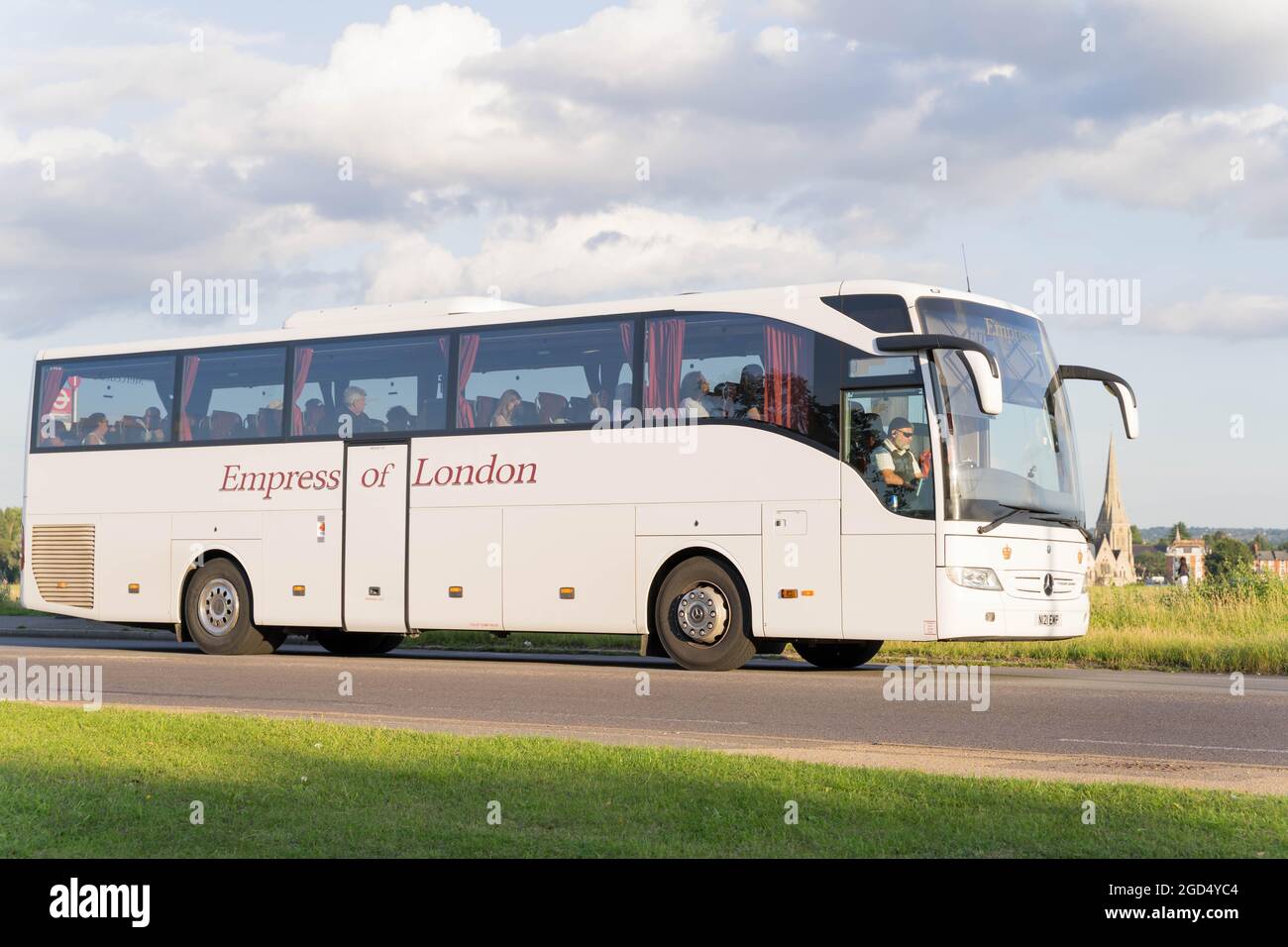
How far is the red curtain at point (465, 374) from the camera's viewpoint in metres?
19.4

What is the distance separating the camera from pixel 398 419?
2002 centimetres

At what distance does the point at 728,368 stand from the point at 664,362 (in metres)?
0.79

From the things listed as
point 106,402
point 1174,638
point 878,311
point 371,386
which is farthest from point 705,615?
point 106,402

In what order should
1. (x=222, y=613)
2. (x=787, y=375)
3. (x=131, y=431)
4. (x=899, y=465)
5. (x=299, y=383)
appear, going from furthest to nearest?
1. (x=131, y=431)
2. (x=222, y=613)
3. (x=299, y=383)
4. (x=787, y=375)
5. (x=899, y=465)

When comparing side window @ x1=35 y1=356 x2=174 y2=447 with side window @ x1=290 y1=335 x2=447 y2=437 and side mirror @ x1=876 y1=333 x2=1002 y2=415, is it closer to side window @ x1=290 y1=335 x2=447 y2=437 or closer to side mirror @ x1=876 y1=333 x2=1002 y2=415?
side window @ x1=290 y1=335 x2=447 y2=437

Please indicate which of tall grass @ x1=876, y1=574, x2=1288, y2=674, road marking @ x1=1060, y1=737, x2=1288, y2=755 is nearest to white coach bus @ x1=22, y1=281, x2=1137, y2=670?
tall grass @ x1=876, y1=574, x2=1288, y2=674

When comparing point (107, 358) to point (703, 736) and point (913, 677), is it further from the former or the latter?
point (703, 736)

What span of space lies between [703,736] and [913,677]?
5707 millimetres

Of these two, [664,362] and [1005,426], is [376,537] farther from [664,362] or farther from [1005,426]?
[1005,426]

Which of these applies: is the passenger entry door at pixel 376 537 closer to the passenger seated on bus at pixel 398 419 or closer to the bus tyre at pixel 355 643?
the passenger seated on bus at pixel 398 419

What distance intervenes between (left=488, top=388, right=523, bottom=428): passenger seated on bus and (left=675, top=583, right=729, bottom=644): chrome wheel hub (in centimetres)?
315

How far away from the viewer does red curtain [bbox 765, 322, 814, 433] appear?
17.1m

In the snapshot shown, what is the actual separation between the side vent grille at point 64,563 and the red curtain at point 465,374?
20.9ft
